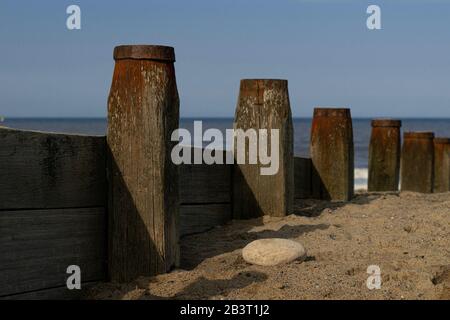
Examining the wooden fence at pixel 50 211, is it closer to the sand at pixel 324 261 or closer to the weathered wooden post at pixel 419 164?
the sand at pixel 324 261

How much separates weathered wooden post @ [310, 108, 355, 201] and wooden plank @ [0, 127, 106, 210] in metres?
3.47

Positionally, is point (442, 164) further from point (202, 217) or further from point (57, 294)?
point (57, 294)

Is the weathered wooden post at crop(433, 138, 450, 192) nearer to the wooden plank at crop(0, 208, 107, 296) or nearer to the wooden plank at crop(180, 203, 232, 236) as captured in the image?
the wooden plank at crop(180, 203, 232, 236)

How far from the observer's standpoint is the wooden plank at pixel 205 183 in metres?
5.98

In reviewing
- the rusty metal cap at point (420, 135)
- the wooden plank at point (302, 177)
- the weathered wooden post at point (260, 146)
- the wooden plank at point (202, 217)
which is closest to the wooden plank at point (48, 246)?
the wooden plank at point (202, 217)

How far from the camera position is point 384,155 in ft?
32.2

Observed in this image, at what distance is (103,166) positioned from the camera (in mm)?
4793

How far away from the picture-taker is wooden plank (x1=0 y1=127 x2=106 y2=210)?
4.26 m

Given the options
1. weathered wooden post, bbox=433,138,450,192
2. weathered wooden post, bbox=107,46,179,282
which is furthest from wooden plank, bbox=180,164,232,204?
weathered wooden post, bbox=433,138,450,192

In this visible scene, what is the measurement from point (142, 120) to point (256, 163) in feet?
6.24

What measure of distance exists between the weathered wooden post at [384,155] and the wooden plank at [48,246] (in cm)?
575
